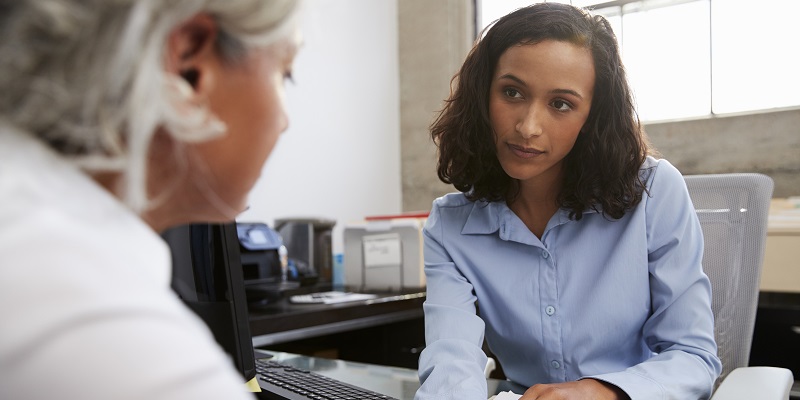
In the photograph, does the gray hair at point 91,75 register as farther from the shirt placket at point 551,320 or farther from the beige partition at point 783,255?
the beige partition at point 783,255

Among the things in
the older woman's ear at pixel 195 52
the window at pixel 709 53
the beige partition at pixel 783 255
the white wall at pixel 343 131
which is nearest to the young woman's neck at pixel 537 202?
the older woman's ear at pixel 195 52

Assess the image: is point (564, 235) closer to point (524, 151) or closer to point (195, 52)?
point (524, 151)

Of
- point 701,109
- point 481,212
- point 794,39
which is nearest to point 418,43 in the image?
point 701,109

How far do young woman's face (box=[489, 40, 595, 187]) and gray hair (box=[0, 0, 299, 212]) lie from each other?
0.98 metres

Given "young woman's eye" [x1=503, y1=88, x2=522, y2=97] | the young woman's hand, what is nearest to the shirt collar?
"young woman's eye" [x1=503, y1=88, x2=522, y2=97]

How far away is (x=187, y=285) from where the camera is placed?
1.01m

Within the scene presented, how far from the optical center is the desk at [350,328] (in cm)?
221

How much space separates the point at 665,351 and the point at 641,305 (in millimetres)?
109

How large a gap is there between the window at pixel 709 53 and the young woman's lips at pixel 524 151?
2.38 meters

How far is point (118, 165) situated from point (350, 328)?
211cm

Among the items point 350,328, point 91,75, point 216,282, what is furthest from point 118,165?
point 350,328

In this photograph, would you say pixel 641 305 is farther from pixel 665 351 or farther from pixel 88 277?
pixel 88 277

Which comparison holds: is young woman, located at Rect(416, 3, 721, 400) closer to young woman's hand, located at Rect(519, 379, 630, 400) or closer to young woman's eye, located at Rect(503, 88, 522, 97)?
young woman's eye, located at Rect(503, 88, 522, 97)

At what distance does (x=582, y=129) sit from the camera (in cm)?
146
